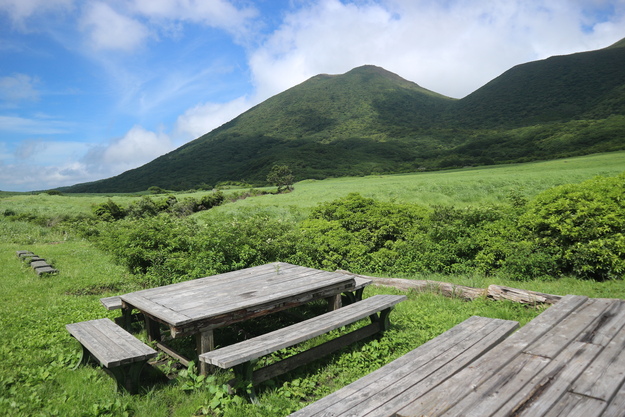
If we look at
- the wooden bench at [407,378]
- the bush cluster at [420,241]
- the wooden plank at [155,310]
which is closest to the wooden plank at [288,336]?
the wooden plank at [155,310]

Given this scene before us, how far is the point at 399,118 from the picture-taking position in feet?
531

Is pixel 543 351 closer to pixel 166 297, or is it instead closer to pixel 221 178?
pixel 166 297

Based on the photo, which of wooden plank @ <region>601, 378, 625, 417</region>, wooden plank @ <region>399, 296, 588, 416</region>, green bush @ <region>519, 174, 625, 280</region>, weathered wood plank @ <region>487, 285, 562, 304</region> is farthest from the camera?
green bush @ <region>519, 174, 625, 280</region>

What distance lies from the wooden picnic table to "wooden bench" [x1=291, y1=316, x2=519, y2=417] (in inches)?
84.7

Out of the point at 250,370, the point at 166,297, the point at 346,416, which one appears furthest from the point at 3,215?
the point at 346,416

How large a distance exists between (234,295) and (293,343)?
1.35 meters

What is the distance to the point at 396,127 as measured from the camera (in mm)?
150875

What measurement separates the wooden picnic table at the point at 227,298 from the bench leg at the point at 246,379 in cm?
66

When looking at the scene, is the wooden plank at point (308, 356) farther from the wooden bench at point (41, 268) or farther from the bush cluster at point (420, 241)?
the wooden bench at point (41, 268)

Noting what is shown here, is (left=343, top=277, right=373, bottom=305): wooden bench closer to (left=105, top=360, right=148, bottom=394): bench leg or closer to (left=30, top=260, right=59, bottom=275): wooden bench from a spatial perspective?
(left=105, top=360, right=148, bottom=394): bench leg

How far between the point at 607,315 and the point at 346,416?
8.81 ft

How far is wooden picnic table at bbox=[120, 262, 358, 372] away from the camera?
4230mm

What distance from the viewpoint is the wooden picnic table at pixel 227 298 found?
4230 millimetres

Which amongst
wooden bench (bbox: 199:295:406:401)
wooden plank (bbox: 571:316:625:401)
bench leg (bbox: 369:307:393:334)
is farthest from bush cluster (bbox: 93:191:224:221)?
wooden plank (bbox: 571:316:625:401)
